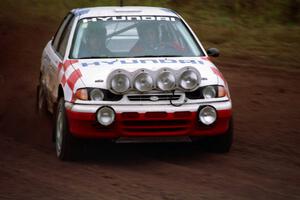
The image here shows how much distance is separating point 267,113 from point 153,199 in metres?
4.95

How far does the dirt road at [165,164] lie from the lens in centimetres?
712

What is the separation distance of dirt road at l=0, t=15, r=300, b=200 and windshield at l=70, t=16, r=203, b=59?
1116 millimetres

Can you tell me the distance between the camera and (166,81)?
26.7 feet

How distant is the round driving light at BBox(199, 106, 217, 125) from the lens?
8227 millimetres

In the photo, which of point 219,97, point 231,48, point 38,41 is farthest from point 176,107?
point 38,41

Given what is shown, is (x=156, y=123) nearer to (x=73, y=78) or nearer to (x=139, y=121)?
(x=139, y=121)

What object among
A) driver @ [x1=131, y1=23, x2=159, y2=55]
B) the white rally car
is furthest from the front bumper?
driver @ [x1=131, y1=23, x2=159, y2=55]

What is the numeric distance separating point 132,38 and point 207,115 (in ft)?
5.37

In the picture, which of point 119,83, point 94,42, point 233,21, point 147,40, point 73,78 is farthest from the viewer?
point 233,21

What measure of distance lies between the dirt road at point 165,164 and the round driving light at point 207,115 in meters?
0.46

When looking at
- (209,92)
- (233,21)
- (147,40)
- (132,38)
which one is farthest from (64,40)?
(233,21)

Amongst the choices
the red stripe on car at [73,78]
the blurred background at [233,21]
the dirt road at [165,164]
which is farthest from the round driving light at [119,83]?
the blurred background at [233,21]

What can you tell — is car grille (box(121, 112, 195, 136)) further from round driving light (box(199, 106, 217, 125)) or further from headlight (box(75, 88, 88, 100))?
headlight (box(75, 88, 88, 100))

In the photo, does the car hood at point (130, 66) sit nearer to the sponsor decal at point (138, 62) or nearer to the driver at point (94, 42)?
the sponsor decal at point (138, 62)
